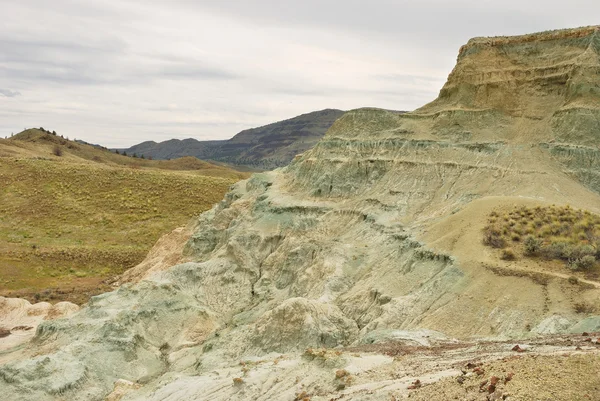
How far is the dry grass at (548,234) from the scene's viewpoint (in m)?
18.2

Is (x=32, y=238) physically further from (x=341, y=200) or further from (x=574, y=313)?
(x=574, y=313)

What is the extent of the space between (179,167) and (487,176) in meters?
87.0

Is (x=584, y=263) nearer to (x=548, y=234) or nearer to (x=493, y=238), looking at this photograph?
(x=548, y=234)

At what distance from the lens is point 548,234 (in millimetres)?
20047

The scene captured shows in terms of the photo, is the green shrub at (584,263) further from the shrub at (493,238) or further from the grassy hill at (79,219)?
the grassy hill at (79,219)

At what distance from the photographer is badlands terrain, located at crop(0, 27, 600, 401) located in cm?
1288

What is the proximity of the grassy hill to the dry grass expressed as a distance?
28999 mm

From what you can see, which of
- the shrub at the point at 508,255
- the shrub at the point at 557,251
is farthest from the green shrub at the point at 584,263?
the shrub at the point at 508,255

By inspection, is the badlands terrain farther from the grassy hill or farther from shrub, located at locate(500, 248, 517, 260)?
the grassy hill

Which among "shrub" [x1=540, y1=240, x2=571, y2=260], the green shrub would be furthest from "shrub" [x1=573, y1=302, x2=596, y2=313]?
"shrub" [x1=540, y1=240, x2=571, y2=260]

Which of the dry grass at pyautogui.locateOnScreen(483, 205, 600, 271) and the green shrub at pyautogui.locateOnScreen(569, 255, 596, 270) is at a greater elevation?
the dry grass at pyautogui.locateOnScreen(483, 205, 600, 271)

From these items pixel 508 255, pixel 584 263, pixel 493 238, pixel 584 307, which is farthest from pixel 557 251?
pixel 584 307

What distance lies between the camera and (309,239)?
27719mm

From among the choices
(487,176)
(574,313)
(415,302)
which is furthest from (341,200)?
(574,313)
